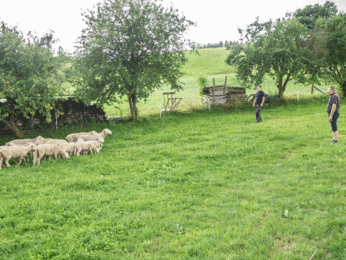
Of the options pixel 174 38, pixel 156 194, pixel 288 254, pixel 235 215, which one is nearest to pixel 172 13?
pixel 174 38

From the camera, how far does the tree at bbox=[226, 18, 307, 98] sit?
25562 millimetres

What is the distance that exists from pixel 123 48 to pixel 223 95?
12.1m

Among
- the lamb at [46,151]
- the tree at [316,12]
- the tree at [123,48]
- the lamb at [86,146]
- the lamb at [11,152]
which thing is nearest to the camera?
the lamb at [11,152]

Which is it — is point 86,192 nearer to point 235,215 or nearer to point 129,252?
point 129,252

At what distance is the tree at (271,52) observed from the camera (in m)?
25.6

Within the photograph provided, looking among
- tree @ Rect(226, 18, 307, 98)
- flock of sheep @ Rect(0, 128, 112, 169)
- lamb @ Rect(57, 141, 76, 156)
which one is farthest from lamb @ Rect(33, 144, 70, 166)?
tree @ Rect(226, 18, 307, 98)

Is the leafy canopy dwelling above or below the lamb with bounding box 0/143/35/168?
above

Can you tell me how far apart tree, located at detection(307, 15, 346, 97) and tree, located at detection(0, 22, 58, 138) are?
82.7 ft

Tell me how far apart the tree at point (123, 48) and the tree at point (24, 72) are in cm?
349

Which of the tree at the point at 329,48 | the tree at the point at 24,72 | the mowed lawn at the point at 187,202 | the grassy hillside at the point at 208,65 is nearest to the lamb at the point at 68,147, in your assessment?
the mowed lawn at the point at 187,202

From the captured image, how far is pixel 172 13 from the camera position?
22.5 m

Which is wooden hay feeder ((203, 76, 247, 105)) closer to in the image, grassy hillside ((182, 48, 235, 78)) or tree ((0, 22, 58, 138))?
tree ((0, 22, 58, 138))

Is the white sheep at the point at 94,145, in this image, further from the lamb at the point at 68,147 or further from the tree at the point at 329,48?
the tree at the point at 329,48

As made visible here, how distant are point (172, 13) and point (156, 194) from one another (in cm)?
1827
